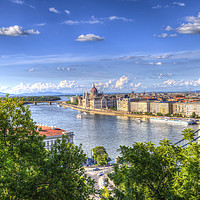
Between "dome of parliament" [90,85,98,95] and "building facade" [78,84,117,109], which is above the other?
"dome of parliament" [90,85,98,95]

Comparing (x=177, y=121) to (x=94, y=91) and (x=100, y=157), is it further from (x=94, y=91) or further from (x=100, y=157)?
(x=94, y=91)

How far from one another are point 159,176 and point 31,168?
324 centimetres

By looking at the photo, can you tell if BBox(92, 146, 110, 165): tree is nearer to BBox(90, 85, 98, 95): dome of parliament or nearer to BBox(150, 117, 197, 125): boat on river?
BBox(150, 117, 197, 125): boat on river

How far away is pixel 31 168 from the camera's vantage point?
5.28 meters

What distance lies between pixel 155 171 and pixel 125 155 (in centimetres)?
87

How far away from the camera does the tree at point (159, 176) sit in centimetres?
529

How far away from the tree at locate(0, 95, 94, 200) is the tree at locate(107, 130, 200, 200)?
3.09 feet

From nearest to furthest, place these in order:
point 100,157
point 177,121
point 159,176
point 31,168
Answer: point 31,168
point 159,176
point 100,157
point 177,121

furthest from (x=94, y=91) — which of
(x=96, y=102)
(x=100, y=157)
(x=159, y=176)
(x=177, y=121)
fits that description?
(x=159, y=176)

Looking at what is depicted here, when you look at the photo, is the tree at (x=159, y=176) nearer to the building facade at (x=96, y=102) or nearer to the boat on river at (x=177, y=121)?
the boat on river at (x=177, y=121)

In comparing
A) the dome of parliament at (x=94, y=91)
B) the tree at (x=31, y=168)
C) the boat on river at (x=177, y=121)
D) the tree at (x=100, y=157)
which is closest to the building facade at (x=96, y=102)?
the dome of parliament at (x=94, y=91)

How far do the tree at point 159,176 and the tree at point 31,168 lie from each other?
942mm

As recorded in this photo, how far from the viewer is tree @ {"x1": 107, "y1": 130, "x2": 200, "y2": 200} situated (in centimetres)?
529

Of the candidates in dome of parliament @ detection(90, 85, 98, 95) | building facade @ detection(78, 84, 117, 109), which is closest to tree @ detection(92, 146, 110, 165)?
building facade @ detection(78, 84, 117, 109)
